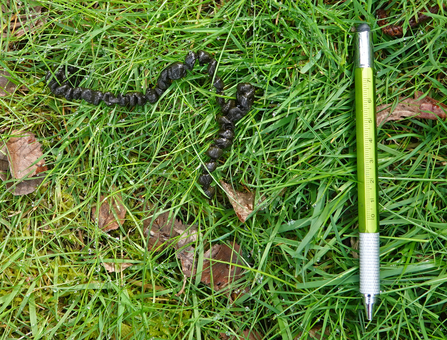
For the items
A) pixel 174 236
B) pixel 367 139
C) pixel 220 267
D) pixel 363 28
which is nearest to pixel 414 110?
pixel 367 139

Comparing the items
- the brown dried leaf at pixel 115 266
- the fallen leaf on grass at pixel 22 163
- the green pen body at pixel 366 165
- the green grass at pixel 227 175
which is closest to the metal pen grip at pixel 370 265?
the green pen body at pixel 366 165

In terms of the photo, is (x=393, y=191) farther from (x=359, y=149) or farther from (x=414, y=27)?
(x=414, y=27)

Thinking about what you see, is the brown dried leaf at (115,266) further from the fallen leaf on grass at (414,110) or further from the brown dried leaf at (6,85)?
the fallen leaf on grass at (414,110)

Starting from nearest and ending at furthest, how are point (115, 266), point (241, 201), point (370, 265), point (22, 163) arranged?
point (370, 265) → point (241, 201) → point (115, 266) → point (22, 163)

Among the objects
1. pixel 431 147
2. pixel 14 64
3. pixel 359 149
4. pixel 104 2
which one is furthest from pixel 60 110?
pixel 431 147

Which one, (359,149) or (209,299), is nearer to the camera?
(359,149)

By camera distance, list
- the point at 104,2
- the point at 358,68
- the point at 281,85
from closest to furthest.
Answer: the point at 358,68
the point at 281,85
the point at 104,2

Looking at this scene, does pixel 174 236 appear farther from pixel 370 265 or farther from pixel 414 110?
pixel 414 110
